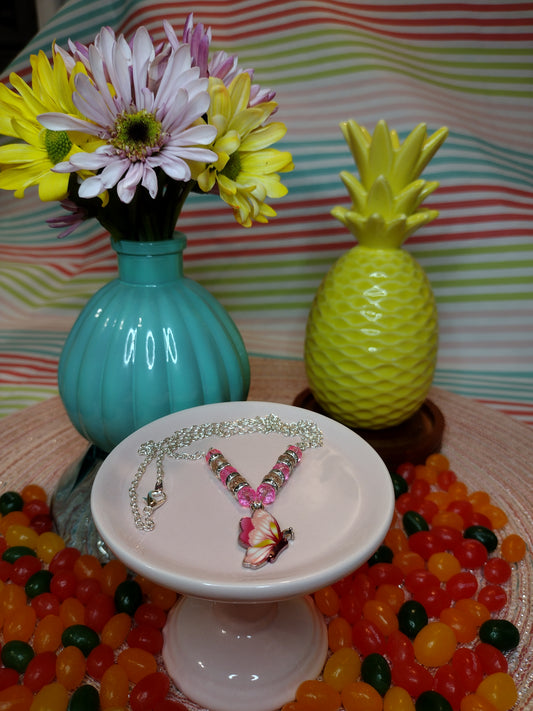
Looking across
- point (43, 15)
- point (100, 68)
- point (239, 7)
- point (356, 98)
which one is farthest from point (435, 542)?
point (43, 15)

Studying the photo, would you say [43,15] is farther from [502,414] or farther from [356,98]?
[502,414]

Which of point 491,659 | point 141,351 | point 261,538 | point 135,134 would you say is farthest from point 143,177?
point 491,659

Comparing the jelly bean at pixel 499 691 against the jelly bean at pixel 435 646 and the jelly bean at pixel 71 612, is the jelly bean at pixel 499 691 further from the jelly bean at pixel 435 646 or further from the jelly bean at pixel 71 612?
the jelly bean at pixel 71 612

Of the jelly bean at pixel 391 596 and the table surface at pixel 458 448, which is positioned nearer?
the jelly bean at pixel 391 596

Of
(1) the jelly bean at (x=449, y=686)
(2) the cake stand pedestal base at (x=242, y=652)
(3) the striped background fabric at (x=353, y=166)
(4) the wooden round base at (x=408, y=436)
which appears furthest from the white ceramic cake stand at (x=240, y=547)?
(3) the striped background fabric at (x=353, y=166)

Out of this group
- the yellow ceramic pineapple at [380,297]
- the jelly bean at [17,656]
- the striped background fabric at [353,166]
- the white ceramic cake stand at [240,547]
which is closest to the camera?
the white ceramic cake stand at [240,547]

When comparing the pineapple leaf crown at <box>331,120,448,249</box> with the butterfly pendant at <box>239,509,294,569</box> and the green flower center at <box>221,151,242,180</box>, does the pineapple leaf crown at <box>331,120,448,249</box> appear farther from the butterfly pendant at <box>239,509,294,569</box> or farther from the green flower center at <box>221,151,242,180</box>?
the butterfly pendant at <box>239,509,294,569</box>
